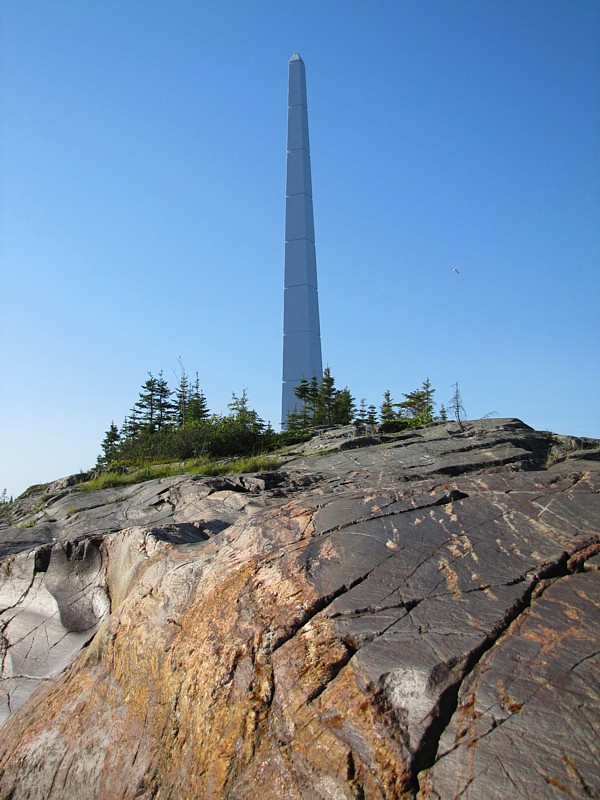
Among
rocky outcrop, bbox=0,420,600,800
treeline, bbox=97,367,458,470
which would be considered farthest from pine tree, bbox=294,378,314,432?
rocky outcrop, bbox=0,420,600,800

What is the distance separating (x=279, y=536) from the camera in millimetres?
6621

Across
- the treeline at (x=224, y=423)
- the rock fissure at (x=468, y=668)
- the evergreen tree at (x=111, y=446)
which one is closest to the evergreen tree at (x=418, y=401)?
the treeline at (x=224, y=423)

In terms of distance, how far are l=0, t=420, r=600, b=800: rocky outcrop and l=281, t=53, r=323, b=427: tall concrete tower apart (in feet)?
74.0

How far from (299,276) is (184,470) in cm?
1762

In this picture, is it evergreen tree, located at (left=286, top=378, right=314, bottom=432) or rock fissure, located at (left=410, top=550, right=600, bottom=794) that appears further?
evergreen tree, located at (left=286, top=378, right=314, bottom=432)

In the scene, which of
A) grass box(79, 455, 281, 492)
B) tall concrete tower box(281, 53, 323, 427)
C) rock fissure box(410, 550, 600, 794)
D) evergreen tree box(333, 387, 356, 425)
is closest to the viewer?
rock fissure box(410, 550, 600, 794)

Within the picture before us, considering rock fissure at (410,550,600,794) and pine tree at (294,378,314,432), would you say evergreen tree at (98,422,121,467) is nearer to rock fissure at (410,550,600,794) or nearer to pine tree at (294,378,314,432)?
pine tree at (294,378,314,432)

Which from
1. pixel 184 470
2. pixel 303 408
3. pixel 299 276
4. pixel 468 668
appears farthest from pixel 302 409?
pixel 468 668

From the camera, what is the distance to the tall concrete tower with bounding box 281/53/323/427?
102ft

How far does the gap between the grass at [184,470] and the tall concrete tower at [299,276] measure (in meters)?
13.4

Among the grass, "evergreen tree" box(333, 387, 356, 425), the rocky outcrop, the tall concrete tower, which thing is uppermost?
the tall concrete tower

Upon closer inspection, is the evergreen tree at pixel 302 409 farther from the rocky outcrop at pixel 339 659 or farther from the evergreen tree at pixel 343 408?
the rocky outcrop at pixel 339 659

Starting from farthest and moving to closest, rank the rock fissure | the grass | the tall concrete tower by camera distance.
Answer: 1. the tall concrete tower
2. the grass
3. the rock fissure

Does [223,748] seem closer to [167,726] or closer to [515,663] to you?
[167,726]
